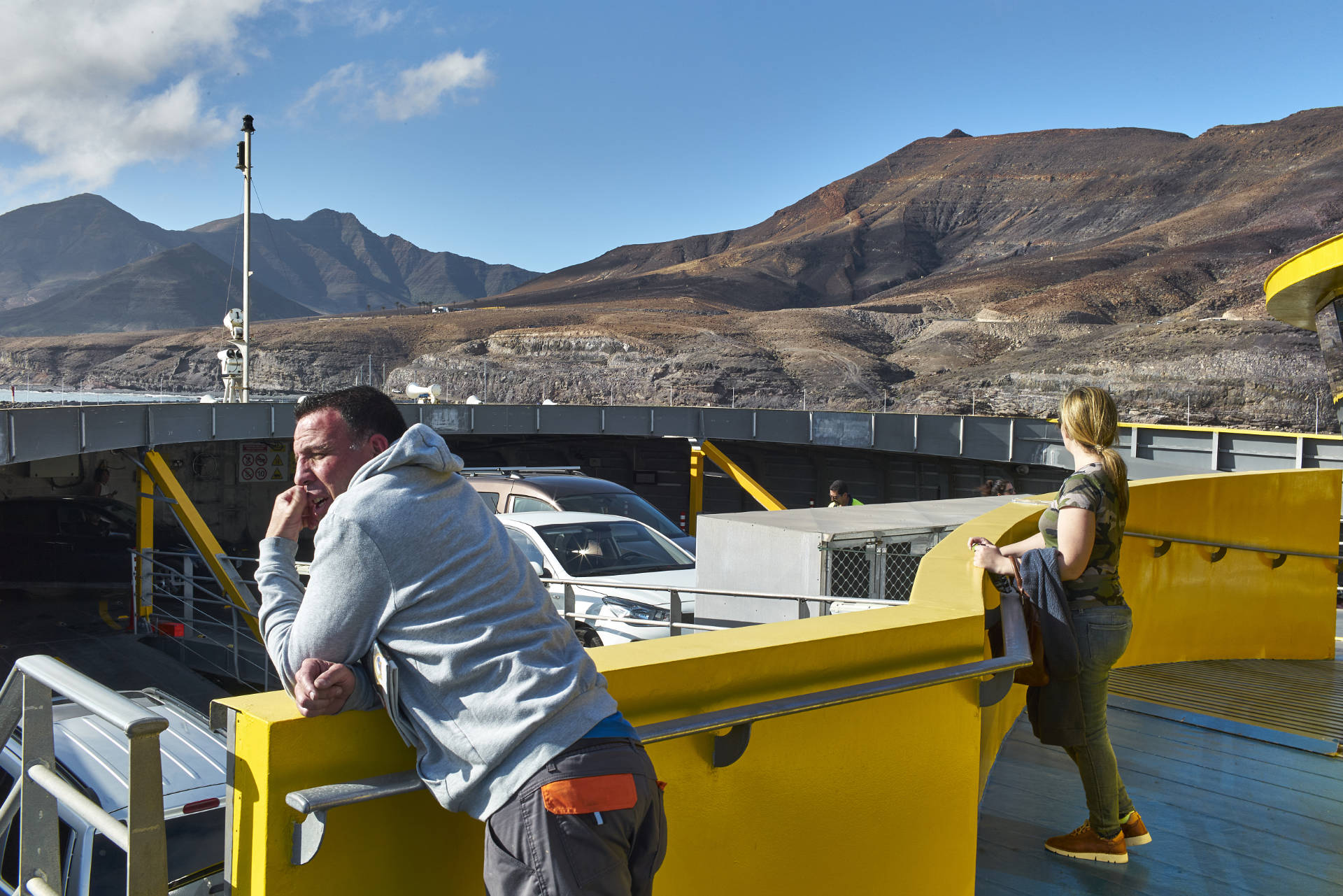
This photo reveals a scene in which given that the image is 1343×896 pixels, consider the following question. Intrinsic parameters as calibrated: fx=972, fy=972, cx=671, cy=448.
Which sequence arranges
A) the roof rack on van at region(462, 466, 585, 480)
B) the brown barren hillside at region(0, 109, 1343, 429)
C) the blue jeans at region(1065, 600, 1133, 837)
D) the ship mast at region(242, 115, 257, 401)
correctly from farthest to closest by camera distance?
1. the brown barren hillside at region(0, 109, 1343, 429)
2. the ship mast at region(242, 115, 257, 401)
3. the roof rack on van at region(462, 466, 585, 480)
4. the blue jeans at region(1065, 600, 1133, 837)

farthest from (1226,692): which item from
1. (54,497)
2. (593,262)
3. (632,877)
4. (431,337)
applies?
(593,262)

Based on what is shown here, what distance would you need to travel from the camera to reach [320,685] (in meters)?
1.69

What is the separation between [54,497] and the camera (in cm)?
1748

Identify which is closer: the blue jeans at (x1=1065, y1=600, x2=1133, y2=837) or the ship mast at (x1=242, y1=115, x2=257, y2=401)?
the blue jeans at (x1=1065, y1=600, x2=1133, y2=837)

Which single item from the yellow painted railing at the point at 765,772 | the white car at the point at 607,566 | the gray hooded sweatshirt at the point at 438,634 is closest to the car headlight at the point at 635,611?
the white car at the point at 607,566

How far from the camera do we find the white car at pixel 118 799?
Result: 3.86 m

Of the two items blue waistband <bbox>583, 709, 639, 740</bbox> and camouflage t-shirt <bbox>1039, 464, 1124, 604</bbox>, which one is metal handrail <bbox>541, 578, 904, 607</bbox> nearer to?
camouflage t-shirt <bbox>1039, 464, 1124, 604</bbox>

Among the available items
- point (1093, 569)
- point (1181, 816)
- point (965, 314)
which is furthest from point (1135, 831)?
point (965, 314)

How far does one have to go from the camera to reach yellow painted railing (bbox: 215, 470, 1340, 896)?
1786mm

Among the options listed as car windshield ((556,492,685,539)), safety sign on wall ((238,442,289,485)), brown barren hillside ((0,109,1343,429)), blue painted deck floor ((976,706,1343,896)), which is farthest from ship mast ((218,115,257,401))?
brown barren hillside ((0,109,1343,429))

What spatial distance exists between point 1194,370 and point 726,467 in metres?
40.6

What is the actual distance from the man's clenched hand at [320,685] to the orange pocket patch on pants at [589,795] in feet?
1.30

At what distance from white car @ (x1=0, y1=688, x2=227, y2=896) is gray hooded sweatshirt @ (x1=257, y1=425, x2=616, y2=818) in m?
1.96

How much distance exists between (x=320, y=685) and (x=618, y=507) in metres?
9.75
